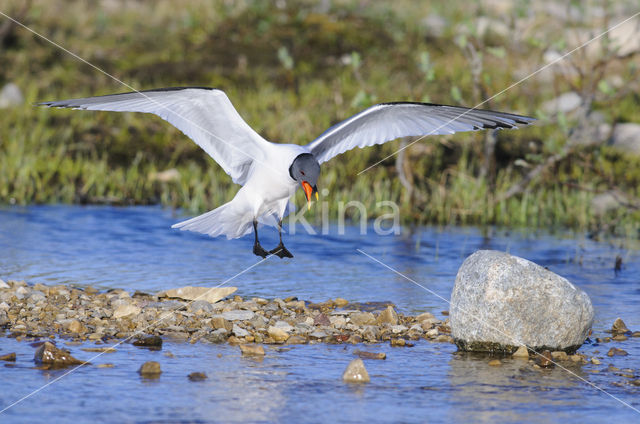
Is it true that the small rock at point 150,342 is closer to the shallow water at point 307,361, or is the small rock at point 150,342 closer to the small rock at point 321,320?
the shallow water at point 307,361

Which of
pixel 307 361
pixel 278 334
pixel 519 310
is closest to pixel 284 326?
pixel 278 334

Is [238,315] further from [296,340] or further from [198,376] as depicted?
[198,376]

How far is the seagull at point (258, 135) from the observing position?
6660 millimetres

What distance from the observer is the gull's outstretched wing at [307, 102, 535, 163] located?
7000 mm

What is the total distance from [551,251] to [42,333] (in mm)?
4996

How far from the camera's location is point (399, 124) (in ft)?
24.5

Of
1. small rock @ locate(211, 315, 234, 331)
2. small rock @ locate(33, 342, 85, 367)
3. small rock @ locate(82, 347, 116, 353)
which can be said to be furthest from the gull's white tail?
small rock @ locate(33, 342, 85, 367)

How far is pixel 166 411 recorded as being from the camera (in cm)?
423

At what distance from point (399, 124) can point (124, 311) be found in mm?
2795

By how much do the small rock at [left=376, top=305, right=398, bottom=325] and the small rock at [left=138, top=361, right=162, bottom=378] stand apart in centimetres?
169

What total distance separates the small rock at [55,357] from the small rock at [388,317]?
2.00m

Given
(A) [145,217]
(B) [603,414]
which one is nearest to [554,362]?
(B) [603,414]

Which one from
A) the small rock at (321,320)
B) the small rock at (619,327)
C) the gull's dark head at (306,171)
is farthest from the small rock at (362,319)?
the small rock at (619,327)

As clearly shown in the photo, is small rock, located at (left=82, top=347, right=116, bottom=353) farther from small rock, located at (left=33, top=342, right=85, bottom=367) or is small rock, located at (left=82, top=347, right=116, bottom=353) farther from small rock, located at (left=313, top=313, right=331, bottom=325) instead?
small rock, located at (left=313, top=313, right=331, bottom=325)
